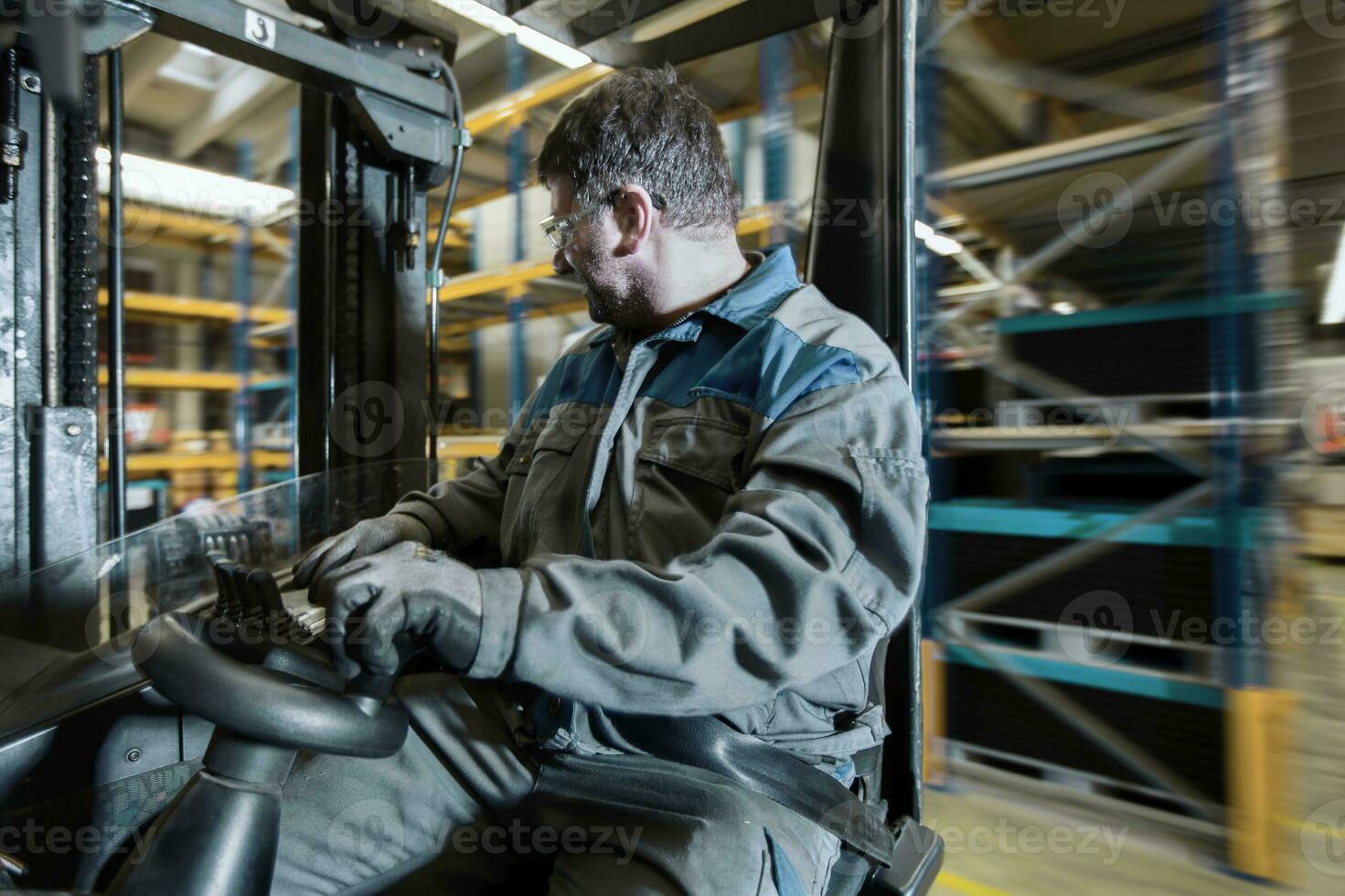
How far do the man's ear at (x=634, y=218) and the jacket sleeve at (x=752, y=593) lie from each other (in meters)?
0.47

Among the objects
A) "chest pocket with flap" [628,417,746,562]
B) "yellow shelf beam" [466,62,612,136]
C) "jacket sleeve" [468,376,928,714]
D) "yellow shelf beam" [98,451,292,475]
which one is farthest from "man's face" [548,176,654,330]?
"yellow shelf beam" [98,451,292,475]

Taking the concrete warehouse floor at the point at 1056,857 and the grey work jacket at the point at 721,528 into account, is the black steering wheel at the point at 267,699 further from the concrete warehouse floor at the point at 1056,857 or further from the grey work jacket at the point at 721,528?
the concrete warehouse floor at the point at 1056,857

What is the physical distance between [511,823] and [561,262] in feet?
2.93

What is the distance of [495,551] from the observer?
62.1 inches

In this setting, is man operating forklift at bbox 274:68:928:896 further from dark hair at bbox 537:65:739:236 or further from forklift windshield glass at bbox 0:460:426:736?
forklift windshield glass at bbox 0:460:426:736

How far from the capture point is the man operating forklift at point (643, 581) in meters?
0.87

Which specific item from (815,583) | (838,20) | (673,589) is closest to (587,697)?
(673,589)

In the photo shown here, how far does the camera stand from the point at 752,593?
91 cm

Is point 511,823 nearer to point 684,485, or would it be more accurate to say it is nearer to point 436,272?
point 684,485

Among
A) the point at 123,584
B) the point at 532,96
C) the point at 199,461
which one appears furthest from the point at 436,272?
the point at 199,461

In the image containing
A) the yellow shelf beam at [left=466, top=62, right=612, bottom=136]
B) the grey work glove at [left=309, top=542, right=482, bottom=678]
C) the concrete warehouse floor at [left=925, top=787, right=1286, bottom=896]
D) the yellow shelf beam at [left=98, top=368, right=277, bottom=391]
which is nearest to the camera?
the grey work glove at [left=309, top=542, right=482, bottom=678]

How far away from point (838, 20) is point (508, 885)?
159 cm

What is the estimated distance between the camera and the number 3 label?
58.6 inches

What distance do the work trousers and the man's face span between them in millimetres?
635
